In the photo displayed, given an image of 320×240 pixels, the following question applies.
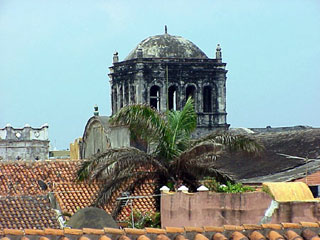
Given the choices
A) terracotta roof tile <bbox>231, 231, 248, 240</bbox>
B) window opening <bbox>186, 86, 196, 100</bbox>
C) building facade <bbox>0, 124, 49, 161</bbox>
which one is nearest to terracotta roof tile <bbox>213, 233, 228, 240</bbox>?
terracotta roof tile <bbox>231, 231, 248, 240</bbox>

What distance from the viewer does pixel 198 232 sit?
13.1 meters

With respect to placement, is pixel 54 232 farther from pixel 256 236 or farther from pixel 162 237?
pixel 256 236

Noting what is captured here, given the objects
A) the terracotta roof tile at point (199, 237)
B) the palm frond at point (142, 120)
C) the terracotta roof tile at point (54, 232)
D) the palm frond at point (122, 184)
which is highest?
the palm frond at point (142, 120)

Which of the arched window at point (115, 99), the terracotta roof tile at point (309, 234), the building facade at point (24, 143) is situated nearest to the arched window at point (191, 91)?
the arched window at point (115, 99)

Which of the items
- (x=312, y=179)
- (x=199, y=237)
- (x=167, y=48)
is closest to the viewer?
(x=199, y=237)

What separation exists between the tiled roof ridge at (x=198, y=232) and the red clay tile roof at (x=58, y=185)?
13970 mm

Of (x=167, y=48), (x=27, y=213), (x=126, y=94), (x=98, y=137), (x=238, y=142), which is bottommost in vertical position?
(x=27, y=213)

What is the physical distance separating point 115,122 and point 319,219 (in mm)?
8998

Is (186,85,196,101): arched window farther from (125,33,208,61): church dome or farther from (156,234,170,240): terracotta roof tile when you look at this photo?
(156,234,170,240): terracotta roof tile

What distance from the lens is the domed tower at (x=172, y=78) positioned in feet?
163

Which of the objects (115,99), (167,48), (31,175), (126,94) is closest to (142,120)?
(31,175)

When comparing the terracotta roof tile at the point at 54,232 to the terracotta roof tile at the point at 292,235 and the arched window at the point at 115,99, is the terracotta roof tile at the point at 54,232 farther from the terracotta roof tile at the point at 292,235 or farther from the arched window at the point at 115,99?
the arched window at the point at 115,99

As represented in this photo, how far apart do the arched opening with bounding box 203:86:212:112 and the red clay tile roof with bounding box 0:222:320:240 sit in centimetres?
3792

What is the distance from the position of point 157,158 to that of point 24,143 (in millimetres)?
35333
